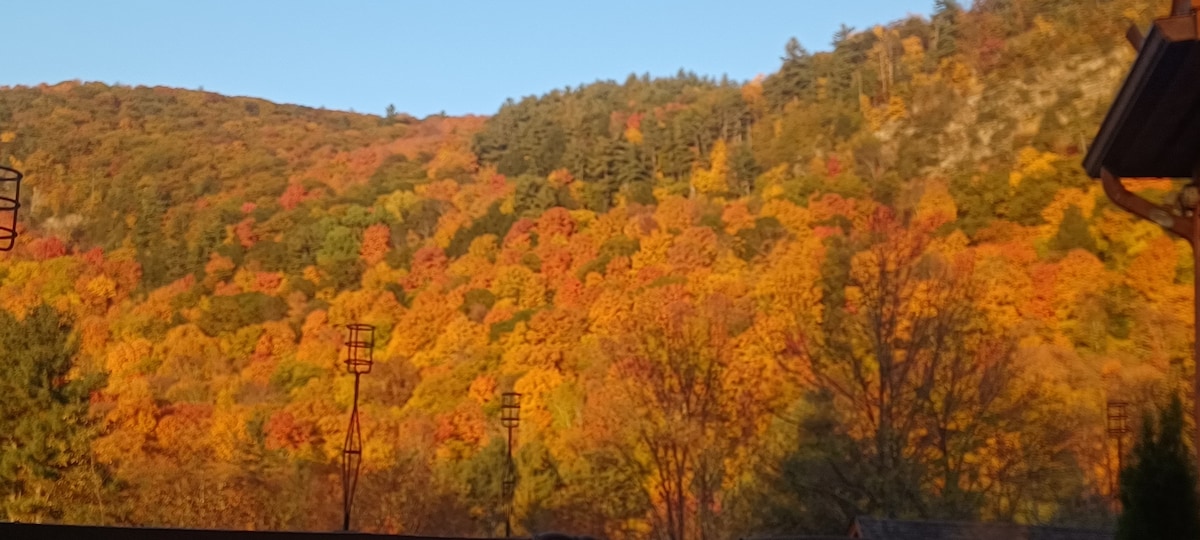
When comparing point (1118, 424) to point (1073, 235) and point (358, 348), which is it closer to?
point (1073, 235)

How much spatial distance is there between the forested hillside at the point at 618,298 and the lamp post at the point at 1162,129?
13501 mm

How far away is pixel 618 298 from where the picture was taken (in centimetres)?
4778

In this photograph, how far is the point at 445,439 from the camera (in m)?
40.9

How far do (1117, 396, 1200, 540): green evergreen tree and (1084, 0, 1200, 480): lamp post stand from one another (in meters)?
0.14

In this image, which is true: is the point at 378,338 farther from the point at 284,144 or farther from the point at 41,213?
the point at 284,144

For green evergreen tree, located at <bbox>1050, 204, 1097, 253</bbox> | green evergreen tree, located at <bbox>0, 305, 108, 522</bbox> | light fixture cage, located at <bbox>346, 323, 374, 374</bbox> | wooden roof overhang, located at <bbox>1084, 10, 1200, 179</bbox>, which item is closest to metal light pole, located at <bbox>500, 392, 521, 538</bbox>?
light fixture cage, located at <bbox>346, 323, 374, 374</bbox>

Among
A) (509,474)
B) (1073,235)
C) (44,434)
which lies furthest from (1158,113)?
(1073,235)

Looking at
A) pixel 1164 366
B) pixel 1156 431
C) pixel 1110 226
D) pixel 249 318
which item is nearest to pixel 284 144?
pixel 249 318

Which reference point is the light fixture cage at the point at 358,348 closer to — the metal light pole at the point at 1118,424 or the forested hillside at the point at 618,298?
the forested hillside at the point at 618,298

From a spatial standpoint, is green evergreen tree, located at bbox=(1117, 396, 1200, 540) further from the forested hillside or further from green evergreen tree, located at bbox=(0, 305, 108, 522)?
green evergreen tree, located at bbox=(0, 305, 108, 522)

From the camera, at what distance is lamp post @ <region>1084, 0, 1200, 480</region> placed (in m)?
4.34

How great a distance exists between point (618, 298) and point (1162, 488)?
140 ft

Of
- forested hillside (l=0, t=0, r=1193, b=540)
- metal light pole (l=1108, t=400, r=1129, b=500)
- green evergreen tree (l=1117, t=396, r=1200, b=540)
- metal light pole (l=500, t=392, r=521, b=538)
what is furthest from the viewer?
metal light pole (l=500, t=392, r=521, b=538)

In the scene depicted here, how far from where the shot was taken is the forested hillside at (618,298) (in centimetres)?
2383
